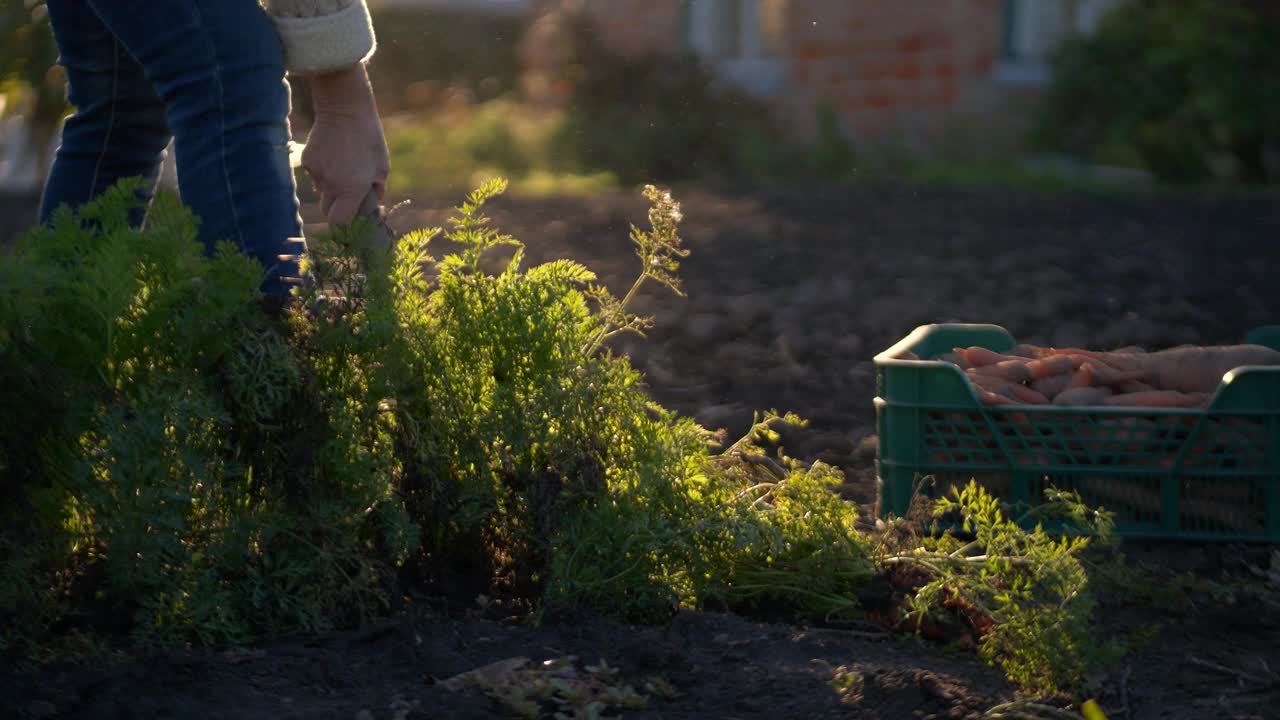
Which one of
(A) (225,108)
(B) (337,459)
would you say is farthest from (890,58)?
(B) (337,459)

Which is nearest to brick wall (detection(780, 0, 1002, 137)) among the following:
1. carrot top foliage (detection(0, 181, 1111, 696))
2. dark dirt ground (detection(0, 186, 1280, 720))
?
dark dirt ground (detection(0, 186, 1280, 720))

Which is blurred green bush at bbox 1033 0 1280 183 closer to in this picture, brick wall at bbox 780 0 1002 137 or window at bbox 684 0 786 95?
brick wall at bbox 780 0 1002 137

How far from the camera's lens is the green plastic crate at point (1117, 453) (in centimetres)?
255

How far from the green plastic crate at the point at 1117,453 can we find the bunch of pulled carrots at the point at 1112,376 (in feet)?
0.25

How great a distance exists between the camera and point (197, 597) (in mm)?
1927

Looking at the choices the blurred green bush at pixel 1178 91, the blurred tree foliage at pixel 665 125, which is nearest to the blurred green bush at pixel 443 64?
the blurred tree foliage at pixel 665 125

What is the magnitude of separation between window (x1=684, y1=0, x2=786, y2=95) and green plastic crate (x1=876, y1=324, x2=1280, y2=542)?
8.91 meters

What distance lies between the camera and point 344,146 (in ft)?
8.57

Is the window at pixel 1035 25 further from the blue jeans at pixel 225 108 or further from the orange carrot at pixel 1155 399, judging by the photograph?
the blue jeans at pixel 225 108

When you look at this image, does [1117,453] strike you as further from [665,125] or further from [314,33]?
[665,125]

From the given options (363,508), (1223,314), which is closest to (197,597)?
(363,508)

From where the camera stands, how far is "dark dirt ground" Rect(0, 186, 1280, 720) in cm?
186

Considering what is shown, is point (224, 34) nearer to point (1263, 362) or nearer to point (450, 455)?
point (450, 455)

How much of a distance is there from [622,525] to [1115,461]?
1.02 meters
